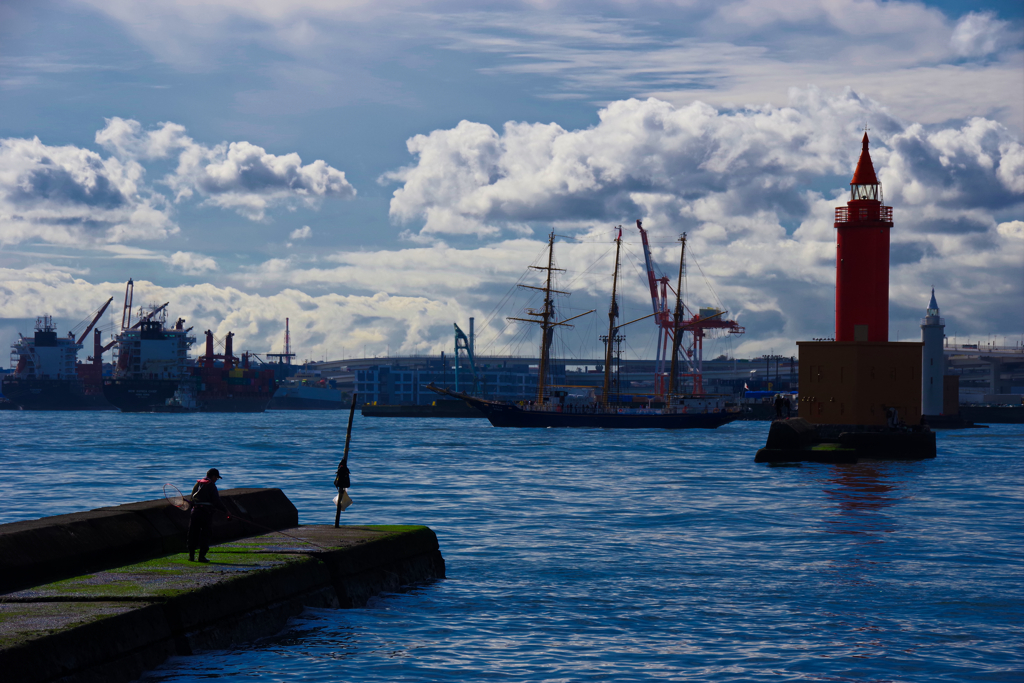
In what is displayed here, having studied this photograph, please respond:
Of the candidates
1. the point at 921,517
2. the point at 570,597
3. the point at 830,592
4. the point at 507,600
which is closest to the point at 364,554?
the point at 507,600

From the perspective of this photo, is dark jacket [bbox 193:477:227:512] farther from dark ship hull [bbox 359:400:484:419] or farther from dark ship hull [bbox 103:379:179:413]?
dark ship hull [bbox 103:379:179:413]

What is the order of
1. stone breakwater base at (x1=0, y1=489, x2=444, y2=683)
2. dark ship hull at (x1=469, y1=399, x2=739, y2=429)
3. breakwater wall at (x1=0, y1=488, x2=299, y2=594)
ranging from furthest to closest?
dark ship hull at (x1=469, y1=399, x2=739, y2=429)
breakwater wall at (x1=0, y1=488, x2=299, y2=594)
stone breakwater base at (x1=0, y1=489, x2=444, y2=683)

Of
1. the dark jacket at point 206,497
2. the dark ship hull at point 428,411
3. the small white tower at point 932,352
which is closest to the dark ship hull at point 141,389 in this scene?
the dark ship hull at point 428,411

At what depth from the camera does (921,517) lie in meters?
29.8

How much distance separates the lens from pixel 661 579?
19094 mm

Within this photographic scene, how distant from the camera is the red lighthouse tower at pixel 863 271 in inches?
2237

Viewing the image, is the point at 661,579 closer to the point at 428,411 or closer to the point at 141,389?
the point at 428,411

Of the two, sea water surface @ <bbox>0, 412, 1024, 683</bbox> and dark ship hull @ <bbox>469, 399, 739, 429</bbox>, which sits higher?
sea water surface @ <bbox>0, 412, 1024, 683</bbox>

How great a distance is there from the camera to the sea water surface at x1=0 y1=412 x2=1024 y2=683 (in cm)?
1270

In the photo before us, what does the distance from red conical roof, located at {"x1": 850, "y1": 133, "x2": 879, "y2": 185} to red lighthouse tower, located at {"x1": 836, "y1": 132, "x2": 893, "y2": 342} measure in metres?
1.37

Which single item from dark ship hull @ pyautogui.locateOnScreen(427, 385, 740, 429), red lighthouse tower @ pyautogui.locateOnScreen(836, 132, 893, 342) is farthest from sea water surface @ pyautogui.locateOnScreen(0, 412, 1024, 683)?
dark ship hull @ pyautogui.locateOnScreen(427, 385, 740, 429)

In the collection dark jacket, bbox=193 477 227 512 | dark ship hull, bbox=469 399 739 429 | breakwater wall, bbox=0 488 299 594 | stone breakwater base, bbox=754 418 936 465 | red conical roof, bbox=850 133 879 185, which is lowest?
dark ship hull, bbox=469 399 739 429

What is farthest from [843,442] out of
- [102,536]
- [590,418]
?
[590,418]

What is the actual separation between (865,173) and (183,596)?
183ft
